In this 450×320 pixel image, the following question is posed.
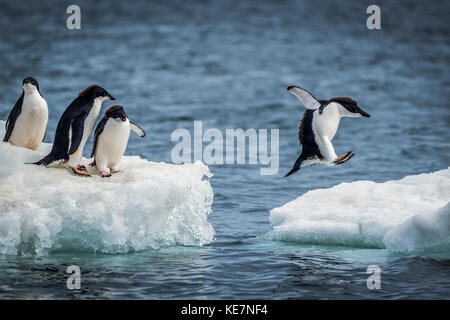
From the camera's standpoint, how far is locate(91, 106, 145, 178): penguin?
9.22 meters

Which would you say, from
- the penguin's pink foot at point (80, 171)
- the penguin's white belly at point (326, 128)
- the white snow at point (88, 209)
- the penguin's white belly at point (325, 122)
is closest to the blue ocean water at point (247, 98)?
the white snow at point (88, 209)

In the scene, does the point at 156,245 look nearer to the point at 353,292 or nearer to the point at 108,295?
the point at 108,295

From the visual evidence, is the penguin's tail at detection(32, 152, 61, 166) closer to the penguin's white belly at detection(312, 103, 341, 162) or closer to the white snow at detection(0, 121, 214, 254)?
the white snow at detection(0, 121, 214, 254)

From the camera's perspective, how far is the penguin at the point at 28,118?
31.2 ft

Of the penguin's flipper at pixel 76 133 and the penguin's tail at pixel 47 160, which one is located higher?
the penguin's flipper at pixel 76 133

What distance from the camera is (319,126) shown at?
9.39 meters

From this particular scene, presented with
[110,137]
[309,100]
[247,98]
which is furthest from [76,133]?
[247,98]

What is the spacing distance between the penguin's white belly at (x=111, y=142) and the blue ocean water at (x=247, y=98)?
1.14 meters

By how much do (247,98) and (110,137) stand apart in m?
20.5

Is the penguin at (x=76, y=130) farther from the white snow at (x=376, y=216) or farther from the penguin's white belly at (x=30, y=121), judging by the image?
Answer: the white snow at (x=376, y=216)

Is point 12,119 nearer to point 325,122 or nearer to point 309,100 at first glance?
point 309,100

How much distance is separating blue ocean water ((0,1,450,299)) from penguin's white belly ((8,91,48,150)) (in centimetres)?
158
